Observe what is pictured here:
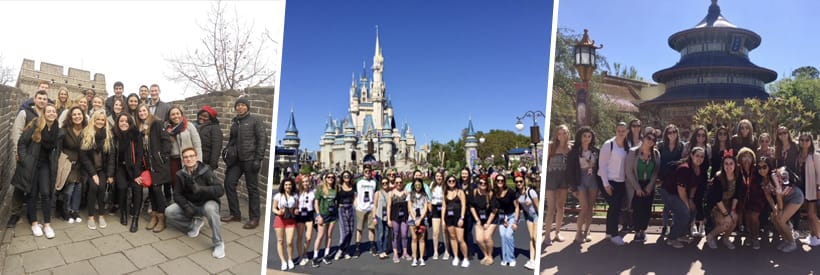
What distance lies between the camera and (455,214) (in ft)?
12.6

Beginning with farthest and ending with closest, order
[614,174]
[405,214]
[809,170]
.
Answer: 1. [405,214]
2. [614,174]
3. [809,170]

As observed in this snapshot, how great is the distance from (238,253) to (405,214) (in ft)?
5.03

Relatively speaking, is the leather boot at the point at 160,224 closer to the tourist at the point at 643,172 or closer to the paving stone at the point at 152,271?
the paving stone at the point at 152,271

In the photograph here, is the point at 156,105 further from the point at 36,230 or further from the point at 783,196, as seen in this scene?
the point at 783,196

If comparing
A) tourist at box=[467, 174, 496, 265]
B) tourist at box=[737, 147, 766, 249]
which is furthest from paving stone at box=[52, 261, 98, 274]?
tourist at box=[737, 147, 766, 249]

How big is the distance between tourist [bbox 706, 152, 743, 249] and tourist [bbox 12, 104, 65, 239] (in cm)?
540

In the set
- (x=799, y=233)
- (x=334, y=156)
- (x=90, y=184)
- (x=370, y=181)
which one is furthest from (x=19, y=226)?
(x=799, y=233)

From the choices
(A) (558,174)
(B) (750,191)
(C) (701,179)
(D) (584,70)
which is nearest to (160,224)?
(A) (558,174)

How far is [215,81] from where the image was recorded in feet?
13.1

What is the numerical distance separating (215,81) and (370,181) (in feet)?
5.49

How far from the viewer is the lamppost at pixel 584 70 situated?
3.66 metres

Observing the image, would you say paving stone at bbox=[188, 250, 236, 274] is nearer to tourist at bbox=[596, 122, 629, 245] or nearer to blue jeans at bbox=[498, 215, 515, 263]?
blue jeans at bbox=[498, 215, 515, 263]

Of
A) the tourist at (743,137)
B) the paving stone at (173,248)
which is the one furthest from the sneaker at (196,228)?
the tourist at (743,137)

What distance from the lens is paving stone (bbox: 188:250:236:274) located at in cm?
385
